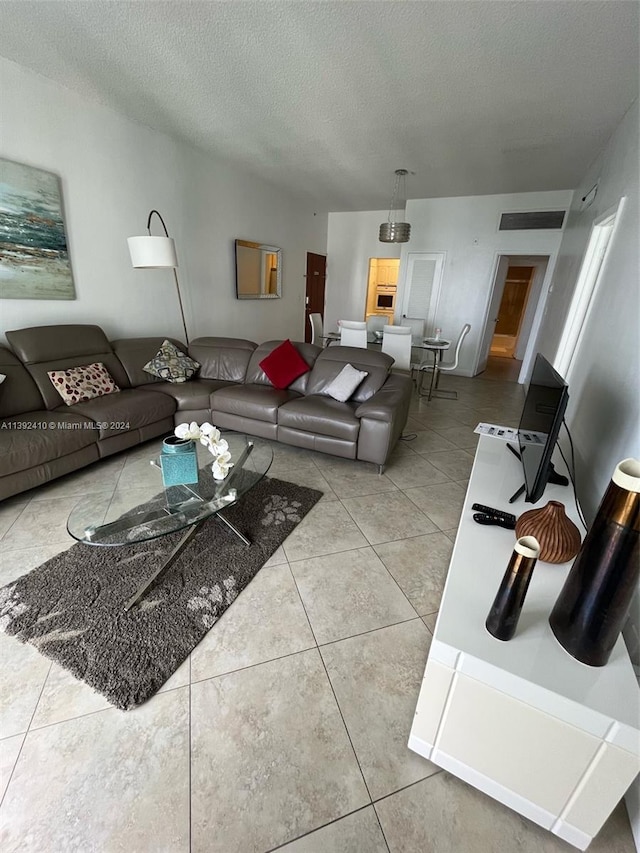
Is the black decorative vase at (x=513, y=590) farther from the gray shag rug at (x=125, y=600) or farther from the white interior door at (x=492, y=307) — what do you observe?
the white interior door at (x=492, y=307)

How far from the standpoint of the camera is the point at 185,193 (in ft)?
13.2

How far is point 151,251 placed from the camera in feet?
10.0

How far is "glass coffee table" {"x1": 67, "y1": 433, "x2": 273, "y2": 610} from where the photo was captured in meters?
1.48

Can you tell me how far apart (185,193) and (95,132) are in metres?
1.03

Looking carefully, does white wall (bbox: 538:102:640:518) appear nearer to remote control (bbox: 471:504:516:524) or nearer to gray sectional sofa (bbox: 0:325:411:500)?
remote control (bbox: 471:504:516:524)

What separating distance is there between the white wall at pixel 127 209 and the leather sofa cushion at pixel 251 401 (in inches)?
55.8

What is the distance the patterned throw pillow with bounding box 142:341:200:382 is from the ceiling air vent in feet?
16.9

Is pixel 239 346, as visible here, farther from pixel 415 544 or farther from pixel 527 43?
pixel 527 43

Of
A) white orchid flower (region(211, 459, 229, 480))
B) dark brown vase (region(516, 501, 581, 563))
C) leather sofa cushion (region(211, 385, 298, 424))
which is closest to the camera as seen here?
dark brown vase (region(516, 501, 581, 563))

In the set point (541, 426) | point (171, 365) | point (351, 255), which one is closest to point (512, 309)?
point (351, 255)

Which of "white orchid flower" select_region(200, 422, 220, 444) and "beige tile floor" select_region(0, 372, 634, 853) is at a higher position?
"white orchid flower" select_region(200, 422, 220, 444)

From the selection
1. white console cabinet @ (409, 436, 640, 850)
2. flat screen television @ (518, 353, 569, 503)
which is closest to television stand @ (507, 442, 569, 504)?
flat screen television @ (518, 353, 569, 503)

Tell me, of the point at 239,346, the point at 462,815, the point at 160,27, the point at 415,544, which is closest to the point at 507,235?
the point at 239,346

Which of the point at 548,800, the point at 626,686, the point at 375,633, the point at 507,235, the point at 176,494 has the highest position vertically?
the point at 507,235
